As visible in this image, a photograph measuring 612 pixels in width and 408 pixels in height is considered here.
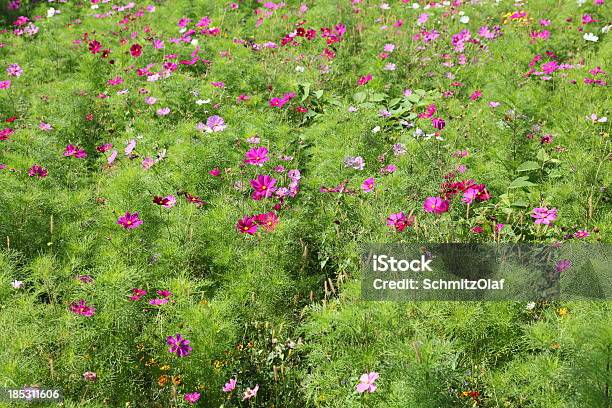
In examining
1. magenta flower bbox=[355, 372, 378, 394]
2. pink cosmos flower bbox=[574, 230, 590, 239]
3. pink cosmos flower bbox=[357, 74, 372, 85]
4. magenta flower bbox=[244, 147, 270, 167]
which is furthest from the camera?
pink cosmos flower bbox=[357, 74, 372, 85]

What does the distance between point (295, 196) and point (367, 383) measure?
5.41 ft

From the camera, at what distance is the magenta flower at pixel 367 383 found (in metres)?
2.14

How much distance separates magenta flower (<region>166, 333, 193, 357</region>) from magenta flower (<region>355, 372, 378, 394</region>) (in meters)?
0.71

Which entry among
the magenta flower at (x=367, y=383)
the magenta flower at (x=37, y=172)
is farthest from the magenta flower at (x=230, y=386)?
the magenta flower at (x=37, y=172)

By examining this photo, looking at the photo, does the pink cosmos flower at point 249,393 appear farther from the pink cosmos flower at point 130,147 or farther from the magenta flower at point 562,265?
the pink cosmos flower at point 130,147

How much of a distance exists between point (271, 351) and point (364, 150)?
1.71 metres

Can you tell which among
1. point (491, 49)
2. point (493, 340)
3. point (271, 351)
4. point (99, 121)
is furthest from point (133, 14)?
point (493, 340)

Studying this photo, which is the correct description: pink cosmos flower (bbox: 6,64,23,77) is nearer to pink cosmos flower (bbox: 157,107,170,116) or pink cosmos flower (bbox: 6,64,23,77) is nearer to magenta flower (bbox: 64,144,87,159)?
magenta flower (bbox: 64,144,87,159)

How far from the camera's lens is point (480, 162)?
3.64 m

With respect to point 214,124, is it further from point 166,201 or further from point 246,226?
point 246,226

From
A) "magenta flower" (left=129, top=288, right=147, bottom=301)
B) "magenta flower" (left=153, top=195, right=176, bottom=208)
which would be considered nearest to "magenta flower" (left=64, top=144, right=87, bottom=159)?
"magenta flower" (left=153, top=195, right=176, bottom=208)

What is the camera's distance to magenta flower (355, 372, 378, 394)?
84.3 inches

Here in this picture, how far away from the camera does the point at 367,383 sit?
85.4 inches

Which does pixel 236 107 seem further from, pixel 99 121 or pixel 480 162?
pixel 480 162
